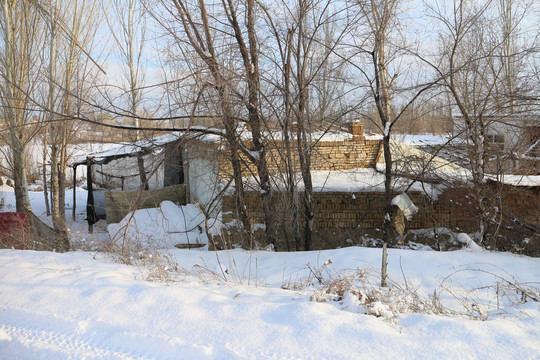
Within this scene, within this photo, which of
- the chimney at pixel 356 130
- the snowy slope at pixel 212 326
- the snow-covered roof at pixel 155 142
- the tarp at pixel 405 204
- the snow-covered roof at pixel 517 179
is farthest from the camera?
the chimney at pixel 356 130

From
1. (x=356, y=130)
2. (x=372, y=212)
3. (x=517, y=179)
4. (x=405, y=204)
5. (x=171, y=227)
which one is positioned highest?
A: (x=356, y=130)

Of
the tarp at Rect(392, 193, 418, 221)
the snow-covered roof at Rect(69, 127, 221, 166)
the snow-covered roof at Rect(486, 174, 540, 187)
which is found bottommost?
the tarp at Rect(392, 193, 418, 221)

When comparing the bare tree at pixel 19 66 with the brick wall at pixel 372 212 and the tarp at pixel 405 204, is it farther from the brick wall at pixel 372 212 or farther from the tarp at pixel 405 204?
the tarp at pixel 405 204

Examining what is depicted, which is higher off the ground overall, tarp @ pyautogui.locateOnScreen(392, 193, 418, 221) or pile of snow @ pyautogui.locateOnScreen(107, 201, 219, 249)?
tarp @ pyautogui.locateOnScreen(392, 193, 418, 221)

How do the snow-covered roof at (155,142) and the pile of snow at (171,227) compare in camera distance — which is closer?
the snow-covered roof at (155,142)

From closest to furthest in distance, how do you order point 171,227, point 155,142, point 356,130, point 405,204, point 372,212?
point 405,204
point 155,142
point 372,212
point 171,227
point 356,130

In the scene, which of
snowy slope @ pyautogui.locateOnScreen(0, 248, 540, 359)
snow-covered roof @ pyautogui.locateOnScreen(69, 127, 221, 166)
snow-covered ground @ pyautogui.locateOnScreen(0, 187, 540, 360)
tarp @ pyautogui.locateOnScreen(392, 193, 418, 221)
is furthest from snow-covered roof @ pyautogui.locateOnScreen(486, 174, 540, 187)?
snow-covered roof @ pyautogui.locateOnScreen(69, 127, 221, 166)

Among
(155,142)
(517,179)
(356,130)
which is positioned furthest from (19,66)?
(517,179)

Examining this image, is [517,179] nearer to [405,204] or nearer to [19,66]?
[405,204]

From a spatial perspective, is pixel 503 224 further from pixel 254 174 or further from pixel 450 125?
pixel 254 174

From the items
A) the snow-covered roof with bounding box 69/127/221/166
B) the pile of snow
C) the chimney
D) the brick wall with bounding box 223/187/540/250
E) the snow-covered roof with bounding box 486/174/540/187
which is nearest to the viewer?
the snow-covered roof with bounding box 69/127/221/166

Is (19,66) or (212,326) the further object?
(19,66)

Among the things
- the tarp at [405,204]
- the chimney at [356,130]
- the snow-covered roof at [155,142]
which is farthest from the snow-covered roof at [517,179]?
the snow-covered roof at [155,142]

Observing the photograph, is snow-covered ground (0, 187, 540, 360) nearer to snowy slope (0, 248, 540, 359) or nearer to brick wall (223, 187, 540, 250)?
snowy slope (0, 248, 540, 359)
